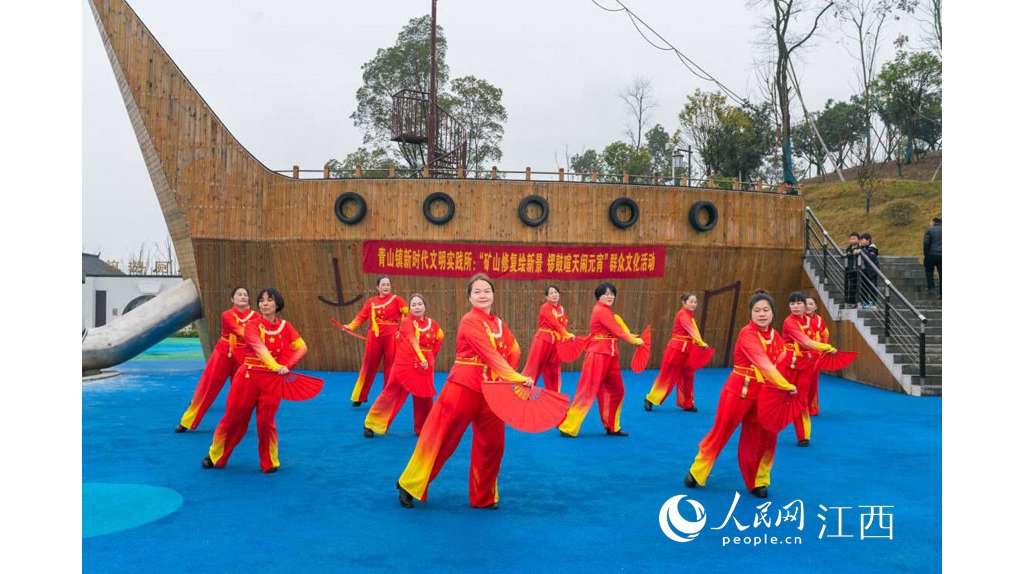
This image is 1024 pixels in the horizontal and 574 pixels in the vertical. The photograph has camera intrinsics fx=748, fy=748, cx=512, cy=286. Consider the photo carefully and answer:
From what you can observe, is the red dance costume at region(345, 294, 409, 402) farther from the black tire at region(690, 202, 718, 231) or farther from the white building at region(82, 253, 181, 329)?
the white building at region(82, 253, 181, 329)

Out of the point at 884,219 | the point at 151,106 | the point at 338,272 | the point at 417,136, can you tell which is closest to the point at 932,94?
the point at 884,219

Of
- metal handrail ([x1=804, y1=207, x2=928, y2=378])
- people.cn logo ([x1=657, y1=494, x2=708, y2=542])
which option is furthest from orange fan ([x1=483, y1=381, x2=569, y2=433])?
metal handrail ([x1=804, y1=207, x2=928, y2=378])

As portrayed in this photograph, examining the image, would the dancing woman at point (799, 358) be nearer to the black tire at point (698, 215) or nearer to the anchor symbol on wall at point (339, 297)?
the black tire at point (698, 215)

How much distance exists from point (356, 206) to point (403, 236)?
3.55ft

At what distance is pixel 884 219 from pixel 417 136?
19.5 m

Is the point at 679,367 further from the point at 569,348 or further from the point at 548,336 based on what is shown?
the point at 548,336

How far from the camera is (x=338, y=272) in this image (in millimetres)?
14203

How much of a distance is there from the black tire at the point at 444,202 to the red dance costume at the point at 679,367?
5.50 meters

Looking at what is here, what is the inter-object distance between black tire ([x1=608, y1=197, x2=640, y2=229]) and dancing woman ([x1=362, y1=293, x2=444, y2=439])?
23.9 feet

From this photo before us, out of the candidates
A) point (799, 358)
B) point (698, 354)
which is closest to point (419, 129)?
point (698, 354)

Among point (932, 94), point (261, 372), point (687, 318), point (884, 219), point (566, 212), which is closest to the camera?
point (261, 372)

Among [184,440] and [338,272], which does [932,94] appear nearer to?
[338,272]

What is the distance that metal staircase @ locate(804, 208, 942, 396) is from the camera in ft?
38.4

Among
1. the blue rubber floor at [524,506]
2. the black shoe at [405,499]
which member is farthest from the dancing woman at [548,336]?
the black shoe at [405,499]
